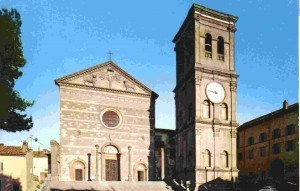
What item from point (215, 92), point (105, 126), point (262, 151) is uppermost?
point (215, 92)

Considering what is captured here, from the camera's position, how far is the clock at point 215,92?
91.5ft

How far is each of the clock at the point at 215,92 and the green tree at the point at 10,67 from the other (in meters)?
17.5

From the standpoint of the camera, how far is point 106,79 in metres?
29.0

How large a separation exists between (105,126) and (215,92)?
10.8 m

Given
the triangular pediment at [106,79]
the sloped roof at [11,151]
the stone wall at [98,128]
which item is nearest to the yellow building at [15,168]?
the sloped roof at [11,151]

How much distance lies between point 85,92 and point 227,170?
14.7 m

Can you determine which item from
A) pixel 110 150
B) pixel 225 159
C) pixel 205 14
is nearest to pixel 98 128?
pixel 110 150

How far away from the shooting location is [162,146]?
30016 mm

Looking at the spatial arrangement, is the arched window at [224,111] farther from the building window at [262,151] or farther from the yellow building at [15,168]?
the yellow building at [15,168]

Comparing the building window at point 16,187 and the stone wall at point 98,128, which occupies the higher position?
the stone wall at point 98,128

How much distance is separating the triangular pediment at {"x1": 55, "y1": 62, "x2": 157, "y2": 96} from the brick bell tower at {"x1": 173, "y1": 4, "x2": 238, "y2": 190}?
4.88 m

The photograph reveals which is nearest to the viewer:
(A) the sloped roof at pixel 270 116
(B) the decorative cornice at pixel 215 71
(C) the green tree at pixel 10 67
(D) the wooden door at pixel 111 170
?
(C) the green tree at pixel 10 67

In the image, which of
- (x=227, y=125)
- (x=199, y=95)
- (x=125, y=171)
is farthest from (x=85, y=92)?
(x=227, y=125)

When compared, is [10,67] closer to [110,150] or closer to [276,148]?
[110,150]
